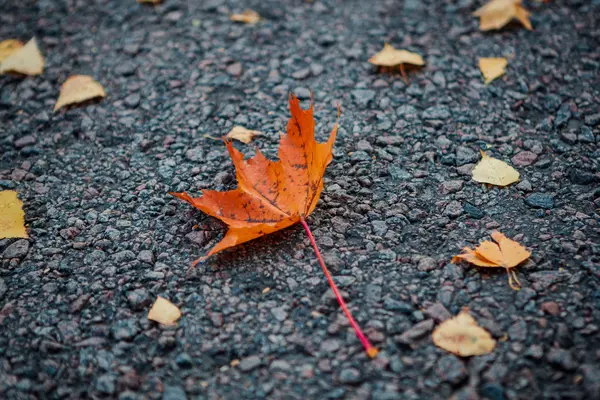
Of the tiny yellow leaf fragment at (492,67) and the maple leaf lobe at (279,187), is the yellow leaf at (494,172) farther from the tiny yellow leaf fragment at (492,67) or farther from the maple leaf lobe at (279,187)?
the maple leaf lobe at (279,187)

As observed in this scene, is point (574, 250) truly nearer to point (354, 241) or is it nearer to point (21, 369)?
point (354, 241)

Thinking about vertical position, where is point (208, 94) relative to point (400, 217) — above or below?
above

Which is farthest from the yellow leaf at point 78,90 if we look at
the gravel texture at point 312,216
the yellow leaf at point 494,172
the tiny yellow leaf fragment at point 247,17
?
the yellow leaf at point 494,172

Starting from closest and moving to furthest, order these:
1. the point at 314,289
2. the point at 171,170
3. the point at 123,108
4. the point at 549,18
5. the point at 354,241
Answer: the point at 314,289
the point at 354,241
the point at 171,170
the point at 123,108
the point at 549,18

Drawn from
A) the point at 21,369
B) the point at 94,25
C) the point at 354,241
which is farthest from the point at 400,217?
the point at 94,25

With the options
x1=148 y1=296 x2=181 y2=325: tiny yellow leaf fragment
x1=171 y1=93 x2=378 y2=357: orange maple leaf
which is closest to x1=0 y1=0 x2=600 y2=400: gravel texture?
x1=148 y1=296 x2=181 y2=325: tiny yellow leaf fragment

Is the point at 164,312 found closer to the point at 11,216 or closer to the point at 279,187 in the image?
the point at 279,187

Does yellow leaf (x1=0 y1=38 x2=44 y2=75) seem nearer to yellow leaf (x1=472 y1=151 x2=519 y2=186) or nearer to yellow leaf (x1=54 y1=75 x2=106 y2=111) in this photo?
yellow leaf (x1=54 y1=75 x2=106 y2=111)
